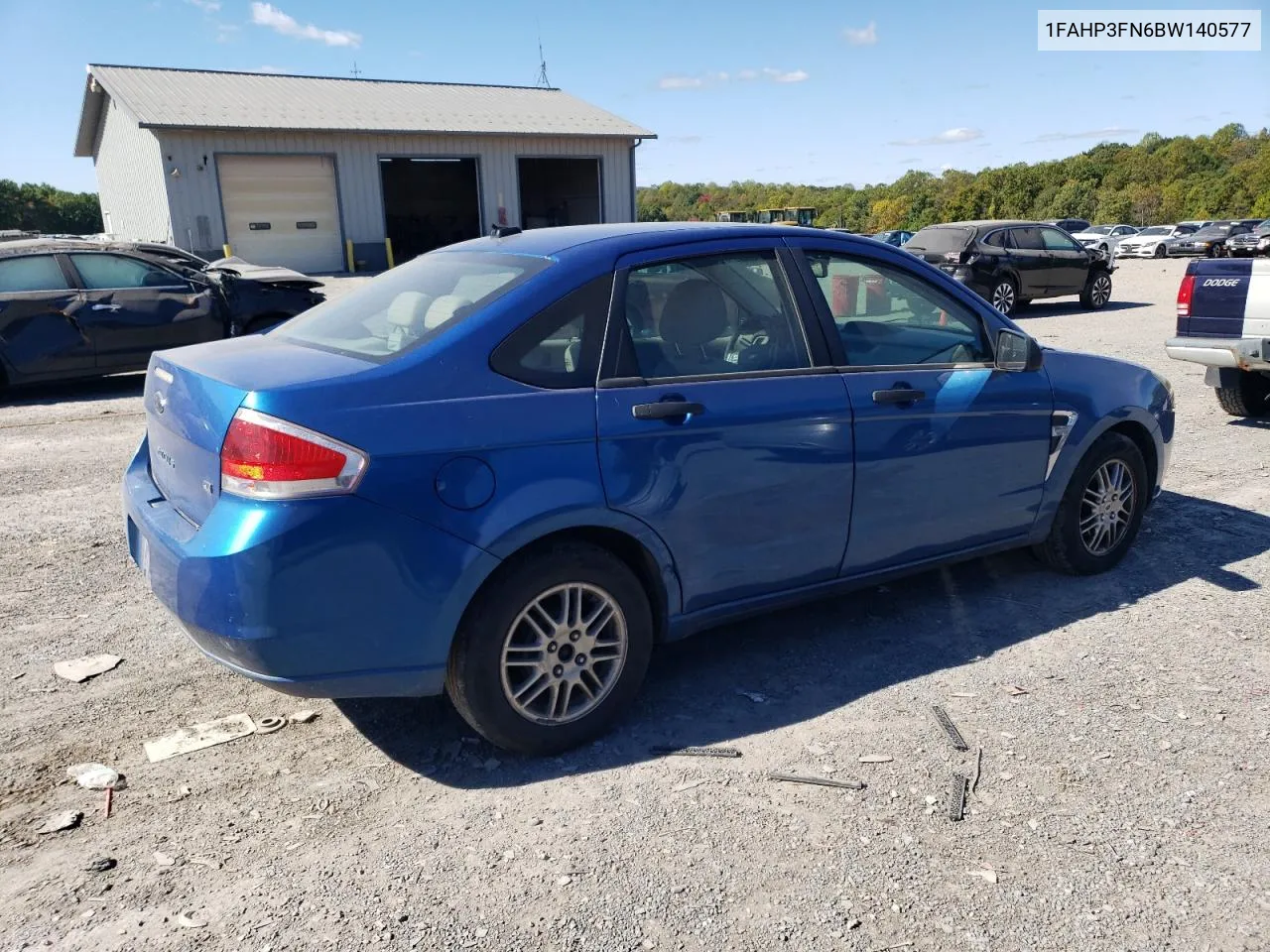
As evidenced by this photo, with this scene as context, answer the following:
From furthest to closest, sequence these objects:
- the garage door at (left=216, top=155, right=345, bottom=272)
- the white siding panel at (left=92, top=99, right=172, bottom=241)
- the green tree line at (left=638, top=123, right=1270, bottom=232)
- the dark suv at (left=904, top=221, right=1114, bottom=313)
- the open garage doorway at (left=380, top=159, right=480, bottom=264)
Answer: the green tree line at (left=638, top=123, right=1270, bottom=232), the open garage doorway at (left=380, top=159, right=480, bottom=264), the garage door at (left=216, top=155, right=345, bottom=272), the white siding panel at (left=92, top=99, right=172, bottom=241), the dark suv at (left=904, top=221, right=1114, bottom=313)

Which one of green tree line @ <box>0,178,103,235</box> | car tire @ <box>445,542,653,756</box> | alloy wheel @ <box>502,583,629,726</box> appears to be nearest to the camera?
car tire @ <box>445,542,653,756</box>

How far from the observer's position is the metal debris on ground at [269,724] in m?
3.51

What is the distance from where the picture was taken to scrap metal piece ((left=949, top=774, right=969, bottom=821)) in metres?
3.01

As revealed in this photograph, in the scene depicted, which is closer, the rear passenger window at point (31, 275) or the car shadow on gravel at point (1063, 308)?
the rear passenger window at point (31, 275)

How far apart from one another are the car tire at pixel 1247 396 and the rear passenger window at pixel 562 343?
732 centimetres

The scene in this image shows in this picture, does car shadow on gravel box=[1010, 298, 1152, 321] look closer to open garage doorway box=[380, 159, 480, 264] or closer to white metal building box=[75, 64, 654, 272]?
white metal building box=[75, 64, 654, 272]

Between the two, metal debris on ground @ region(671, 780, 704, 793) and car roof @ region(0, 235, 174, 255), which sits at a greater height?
car roof @ region(0, 235, 174, 255)

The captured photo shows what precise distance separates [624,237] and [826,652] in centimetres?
187

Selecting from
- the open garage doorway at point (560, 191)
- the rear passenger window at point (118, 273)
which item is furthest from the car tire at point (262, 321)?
the open garage doorway at point (560, 191)

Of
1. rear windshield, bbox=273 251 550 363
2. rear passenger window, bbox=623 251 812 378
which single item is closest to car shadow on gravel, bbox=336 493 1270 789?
rear passenger window, bbox=623 251 812 378

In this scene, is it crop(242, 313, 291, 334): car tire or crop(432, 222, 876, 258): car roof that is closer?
crop(432, 222, 876, 258): car roof

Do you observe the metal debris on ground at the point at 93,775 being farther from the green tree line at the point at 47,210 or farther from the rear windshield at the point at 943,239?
the green tree line at the point at 47,210

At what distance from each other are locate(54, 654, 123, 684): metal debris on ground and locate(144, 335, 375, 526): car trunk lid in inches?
34.2

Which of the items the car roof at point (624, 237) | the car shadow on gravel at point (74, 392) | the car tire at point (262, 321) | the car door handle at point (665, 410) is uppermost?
the car roof at point (624, 237)
